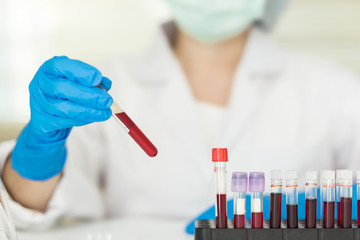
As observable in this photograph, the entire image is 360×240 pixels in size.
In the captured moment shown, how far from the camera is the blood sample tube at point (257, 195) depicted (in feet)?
2.34

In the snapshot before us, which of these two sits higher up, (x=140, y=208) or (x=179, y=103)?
(x=179, y=103)

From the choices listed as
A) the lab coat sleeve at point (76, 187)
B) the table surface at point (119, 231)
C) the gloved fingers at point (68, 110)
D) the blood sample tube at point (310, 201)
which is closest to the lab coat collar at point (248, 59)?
the lab coat sleeve at point (76, 187)

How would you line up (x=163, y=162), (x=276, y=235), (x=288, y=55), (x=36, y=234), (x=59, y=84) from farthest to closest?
1. (x=288, y=55)
2. (x=163, y=162)
3. (x=36, y=234)
4. (x=59, y=84)
5. (x=276, y=235)

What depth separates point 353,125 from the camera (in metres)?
1.46

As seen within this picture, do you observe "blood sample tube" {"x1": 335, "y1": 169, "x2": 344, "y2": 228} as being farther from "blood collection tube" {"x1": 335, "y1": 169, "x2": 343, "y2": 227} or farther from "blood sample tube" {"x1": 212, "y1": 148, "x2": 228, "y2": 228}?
"blood sample tube" {"x1": 212, "y1": 148, "x2": 228, "y2": 228}

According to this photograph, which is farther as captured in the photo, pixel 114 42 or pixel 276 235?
pixel 114 42

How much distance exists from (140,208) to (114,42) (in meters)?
1.21

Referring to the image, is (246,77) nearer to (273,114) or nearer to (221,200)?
(273,114)

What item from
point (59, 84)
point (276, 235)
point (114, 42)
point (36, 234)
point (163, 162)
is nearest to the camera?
point (276, 235)

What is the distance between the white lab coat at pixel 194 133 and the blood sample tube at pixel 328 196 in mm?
585

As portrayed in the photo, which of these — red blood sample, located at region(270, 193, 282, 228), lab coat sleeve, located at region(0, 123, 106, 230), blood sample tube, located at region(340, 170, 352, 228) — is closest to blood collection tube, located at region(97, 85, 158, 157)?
red blood sample, located at region(270, 193, 282, 228)

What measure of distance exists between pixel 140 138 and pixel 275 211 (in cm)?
24

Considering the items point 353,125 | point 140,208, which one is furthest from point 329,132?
point 140,208

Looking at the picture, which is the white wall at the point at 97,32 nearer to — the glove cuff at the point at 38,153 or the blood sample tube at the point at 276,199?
the glove cuff at the point at 38,153
